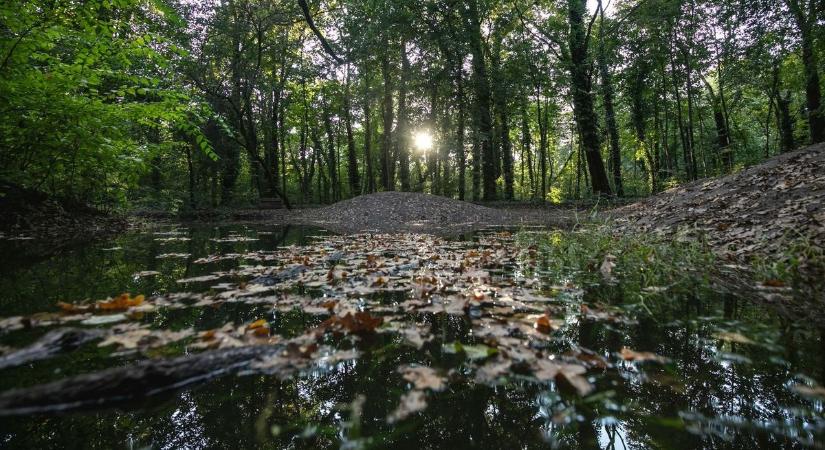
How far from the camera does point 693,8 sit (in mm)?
14711

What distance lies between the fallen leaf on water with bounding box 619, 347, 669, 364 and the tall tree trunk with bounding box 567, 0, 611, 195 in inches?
560

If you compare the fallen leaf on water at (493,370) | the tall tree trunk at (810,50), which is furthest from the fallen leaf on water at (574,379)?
the tall tree trunk at (810,50)

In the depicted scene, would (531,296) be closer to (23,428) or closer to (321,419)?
(321,419)

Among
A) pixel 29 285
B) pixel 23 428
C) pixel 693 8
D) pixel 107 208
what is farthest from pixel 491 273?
pixel 693 8

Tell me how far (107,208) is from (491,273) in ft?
27.4

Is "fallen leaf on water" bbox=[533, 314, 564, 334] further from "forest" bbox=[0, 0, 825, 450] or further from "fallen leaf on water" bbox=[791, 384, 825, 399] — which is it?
"fallen leaf on water" bbox=[791, 384, 825, 399]

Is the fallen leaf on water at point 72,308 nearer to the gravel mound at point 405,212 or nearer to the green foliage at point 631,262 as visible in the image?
the green foliage at point 631,262

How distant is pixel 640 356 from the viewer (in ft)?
4.53

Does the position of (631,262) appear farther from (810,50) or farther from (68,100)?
(810,50)

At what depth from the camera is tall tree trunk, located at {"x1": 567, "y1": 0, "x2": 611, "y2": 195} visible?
14.1 m

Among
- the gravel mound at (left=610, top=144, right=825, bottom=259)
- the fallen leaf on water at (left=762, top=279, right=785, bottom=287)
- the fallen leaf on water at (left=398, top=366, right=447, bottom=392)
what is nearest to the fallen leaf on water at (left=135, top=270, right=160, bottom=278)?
the fallen leaf on water at (left=398, top=366, right=447, bottom=392)

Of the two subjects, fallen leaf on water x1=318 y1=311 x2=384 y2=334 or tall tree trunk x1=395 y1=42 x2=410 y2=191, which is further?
tall tree trunk x1=395 y1=42 x2=410 y2=191

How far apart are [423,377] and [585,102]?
15674 mm

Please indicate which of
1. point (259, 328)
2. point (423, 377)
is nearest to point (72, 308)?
point (259, 328)
